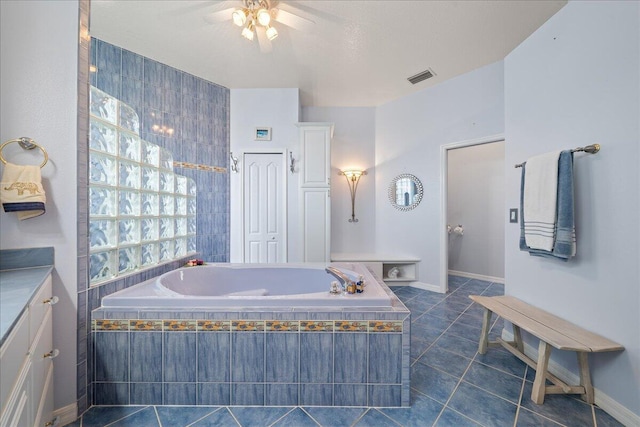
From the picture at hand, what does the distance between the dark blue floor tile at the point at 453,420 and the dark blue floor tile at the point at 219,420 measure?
1051mm

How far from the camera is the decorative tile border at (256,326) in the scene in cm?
132

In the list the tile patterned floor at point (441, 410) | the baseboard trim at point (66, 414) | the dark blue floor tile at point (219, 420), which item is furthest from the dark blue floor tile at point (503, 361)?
the baseboard trim at point (66, 414)

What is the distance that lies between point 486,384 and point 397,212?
88.4 inches

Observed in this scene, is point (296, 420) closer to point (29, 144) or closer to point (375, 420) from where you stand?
point (375, 420)

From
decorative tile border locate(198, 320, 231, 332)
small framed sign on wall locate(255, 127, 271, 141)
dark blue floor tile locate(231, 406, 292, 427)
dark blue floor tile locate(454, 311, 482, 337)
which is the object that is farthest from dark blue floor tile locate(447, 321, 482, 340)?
small framed sign on wall locate(255, 127, 271, 141)

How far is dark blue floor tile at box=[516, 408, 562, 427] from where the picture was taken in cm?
120

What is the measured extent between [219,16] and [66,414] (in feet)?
9.15

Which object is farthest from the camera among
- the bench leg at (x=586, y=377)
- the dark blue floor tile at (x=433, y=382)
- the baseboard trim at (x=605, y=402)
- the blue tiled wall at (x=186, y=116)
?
the blue tiled wall at (x=186, y=116)

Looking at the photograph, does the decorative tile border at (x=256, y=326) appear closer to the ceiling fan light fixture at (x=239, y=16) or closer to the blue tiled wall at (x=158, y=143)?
the blue tiled wall at (x=158, y=143)

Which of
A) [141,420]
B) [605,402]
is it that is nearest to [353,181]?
[605,402]

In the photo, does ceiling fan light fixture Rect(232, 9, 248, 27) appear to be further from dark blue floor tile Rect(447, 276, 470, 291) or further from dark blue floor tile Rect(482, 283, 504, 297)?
dark blue floor tile Rect(482, 283, 504, 297)

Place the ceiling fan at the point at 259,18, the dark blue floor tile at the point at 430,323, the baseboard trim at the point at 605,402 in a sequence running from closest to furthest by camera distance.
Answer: the baseboard trim at the point at 605,402 → the ceiling fan at the point at 259,18 → the dark blue floor tile at the point at 430,323

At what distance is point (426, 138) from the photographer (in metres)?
3.19

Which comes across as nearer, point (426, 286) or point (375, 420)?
point (375, 420)
